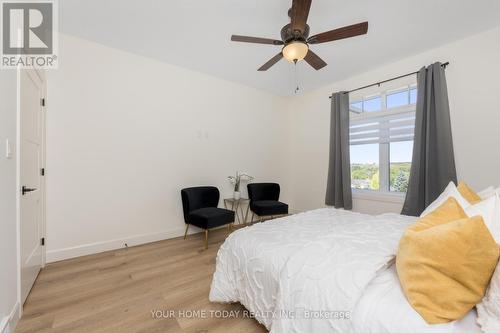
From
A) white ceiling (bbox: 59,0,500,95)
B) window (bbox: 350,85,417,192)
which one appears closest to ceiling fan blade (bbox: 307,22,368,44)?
white ceiling (bbox: 59,0,500,95)

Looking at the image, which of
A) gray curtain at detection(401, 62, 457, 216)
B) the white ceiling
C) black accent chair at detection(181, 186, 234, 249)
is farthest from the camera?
black accent chair at detection(181, 186, 234, 249)

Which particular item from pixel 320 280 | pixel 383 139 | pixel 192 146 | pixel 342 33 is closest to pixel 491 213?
pixel 320 280

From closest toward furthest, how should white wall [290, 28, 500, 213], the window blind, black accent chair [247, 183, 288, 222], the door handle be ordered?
the door handle
white wall [290, 28, 500, 213]
the window blind
black accent chair [247, 183, 288, 222]

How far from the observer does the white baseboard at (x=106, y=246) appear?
252 cm

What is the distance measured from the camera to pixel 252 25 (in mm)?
2406

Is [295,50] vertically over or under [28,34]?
under

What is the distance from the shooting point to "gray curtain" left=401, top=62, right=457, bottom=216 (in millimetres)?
2697

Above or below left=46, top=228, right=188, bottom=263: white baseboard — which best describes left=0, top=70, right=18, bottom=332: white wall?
above

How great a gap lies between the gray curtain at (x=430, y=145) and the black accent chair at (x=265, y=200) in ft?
5.76

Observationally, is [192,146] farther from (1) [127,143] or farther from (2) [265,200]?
(2) [265,200]

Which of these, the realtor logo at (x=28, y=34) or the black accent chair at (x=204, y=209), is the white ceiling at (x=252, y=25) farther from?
the black accent chair at (x=204, y=209)

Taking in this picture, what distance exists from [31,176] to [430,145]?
4370 mm

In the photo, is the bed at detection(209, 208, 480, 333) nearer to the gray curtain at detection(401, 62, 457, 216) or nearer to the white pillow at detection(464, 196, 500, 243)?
the white pillow at detection(464, 196, 500, 243)

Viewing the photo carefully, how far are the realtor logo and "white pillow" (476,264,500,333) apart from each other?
2.79 metres
